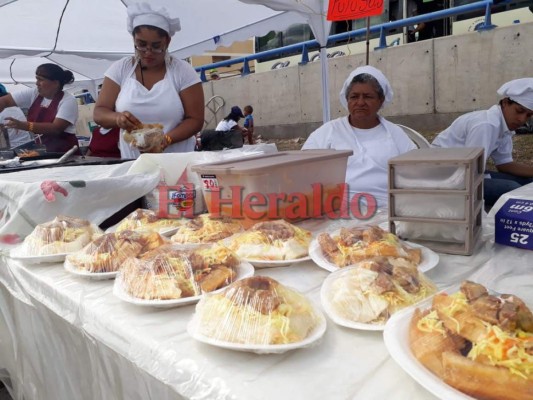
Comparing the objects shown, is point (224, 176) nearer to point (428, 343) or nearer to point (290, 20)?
point (428, 343)

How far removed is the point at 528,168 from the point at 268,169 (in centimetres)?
222

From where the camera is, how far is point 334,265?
91cm

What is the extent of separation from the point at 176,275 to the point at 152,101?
4.34 ft

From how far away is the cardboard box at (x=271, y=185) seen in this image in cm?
118

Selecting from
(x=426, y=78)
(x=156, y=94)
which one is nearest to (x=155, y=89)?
(x=156, y=94)

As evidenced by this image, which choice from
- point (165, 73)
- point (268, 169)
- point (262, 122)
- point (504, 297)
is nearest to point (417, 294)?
point (504, 297)

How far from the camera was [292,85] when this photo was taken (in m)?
8.52

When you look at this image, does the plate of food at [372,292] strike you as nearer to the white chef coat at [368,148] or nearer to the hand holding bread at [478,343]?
the hand holding bread at [478,343]

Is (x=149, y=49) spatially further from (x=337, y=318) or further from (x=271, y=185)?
(x=337, y=318)

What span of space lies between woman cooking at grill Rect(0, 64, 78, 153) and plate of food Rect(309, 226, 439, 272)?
2524mm

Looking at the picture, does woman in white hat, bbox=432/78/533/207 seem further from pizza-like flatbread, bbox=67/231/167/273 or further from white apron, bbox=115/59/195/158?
pizza-like flatbread, bbox=67/231/167/273

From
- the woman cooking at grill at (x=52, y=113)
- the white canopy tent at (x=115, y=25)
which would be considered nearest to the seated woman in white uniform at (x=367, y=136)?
the white canopy tent at (x=115, y=25)

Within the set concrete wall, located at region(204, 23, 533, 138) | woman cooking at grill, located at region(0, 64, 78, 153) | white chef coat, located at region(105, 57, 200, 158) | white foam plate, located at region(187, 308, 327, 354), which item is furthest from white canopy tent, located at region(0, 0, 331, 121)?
concrete wall, located at region(204, 23, 533, 138)

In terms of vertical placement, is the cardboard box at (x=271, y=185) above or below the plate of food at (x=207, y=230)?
above
